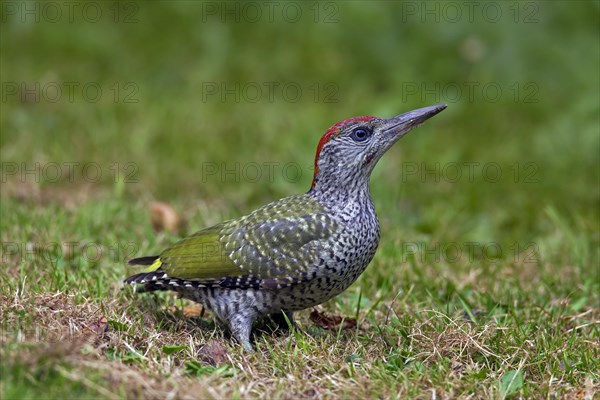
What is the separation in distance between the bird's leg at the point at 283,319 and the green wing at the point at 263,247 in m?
0.25

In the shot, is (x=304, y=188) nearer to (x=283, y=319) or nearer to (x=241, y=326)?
(x=283, y=319)

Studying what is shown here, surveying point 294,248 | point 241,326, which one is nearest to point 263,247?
point 294,248

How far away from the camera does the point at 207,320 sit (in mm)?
4879

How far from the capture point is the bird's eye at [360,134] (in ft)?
15.4

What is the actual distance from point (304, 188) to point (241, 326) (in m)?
2.75

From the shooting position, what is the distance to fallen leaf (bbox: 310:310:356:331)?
4.81 m

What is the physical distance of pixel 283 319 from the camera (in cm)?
475

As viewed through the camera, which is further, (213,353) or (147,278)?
(147,278)

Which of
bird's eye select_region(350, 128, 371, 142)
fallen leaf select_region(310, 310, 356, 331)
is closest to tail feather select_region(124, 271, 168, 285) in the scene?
fallen leaf select_region(310, 310, 356, 331)

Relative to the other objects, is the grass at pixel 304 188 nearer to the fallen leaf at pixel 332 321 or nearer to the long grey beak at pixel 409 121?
the fallen leaf at pixel 332 321

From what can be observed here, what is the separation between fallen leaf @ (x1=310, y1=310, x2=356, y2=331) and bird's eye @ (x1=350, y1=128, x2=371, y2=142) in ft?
3.10

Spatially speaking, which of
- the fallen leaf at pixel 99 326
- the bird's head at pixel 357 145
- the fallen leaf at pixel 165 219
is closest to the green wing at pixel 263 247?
the bird's head at pixel 357 145

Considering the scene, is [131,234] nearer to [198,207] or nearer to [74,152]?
[198,207]

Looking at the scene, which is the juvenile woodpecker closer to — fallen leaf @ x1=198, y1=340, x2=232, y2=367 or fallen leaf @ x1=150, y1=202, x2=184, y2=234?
fallen leaf @ x1=198, y1=340, x2=232, y2=367
